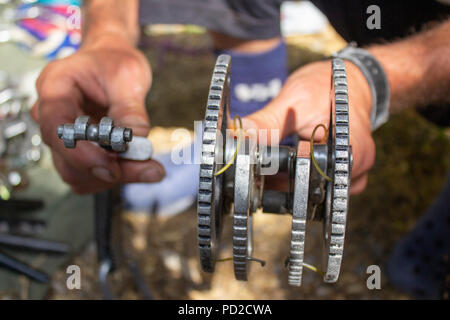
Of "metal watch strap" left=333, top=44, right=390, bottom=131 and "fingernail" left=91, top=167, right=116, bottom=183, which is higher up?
"metal watch strap" left=333, top=44, right=390, bottom=131

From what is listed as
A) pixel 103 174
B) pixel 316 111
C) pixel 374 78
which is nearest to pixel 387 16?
pixel 374 78

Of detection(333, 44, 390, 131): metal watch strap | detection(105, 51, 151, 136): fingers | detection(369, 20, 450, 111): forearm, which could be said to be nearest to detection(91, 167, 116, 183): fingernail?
detection(105, 51, 151, 136): fingers

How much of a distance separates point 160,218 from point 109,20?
703mm

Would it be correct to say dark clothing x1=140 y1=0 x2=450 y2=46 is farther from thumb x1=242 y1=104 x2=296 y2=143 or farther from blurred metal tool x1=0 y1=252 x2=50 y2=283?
blurred metal tool x1=0 y1=252 x2=50 y2=283

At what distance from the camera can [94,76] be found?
1098 millimetres

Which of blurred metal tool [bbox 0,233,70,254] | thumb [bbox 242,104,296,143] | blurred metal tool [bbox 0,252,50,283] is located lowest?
blurred metal tool [bbox 0,252,50,283]

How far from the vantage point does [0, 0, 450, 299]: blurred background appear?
1.31 metres

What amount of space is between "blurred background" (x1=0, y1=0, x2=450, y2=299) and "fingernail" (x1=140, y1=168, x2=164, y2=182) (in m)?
0.44

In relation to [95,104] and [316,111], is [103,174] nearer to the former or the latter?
[95,104]

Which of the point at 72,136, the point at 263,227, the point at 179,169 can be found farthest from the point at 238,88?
the point at 72,136

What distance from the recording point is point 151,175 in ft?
3.25
